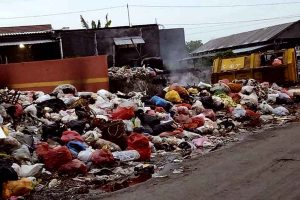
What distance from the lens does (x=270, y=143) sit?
7277 mm

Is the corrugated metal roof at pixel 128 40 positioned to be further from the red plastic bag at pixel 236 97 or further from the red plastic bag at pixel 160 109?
the red plastic bag at pixel 160 109

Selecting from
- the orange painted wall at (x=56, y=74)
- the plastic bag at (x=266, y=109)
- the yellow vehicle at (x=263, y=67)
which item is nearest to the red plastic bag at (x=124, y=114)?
the orange painted wall at (x=56, y=74)

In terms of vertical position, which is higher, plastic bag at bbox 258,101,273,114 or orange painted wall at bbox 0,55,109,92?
orange painted wall at bbox 0,55,109,92

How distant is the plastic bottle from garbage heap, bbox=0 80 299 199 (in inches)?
0.6

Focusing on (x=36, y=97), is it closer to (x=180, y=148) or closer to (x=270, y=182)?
(x=180, y=148)

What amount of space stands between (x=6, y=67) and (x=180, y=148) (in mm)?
6576

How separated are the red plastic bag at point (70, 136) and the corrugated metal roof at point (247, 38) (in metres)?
20.0

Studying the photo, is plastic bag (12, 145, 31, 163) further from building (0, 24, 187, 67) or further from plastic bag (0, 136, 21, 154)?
building (0, 24, 187, 67)

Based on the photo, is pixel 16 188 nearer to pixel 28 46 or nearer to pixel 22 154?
pixel 22 154

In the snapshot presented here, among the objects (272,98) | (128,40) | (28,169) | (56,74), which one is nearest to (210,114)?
(272,98)

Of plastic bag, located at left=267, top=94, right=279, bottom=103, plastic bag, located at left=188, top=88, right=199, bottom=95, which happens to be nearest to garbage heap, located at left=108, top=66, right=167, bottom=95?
plastic bag, located at left=188, top=88, right=199, bottom=95

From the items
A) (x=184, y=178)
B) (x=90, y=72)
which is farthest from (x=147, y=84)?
(x=184, y=178)

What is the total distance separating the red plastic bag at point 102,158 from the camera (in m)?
6.36

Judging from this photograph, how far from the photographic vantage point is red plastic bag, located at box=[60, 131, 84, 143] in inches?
287
